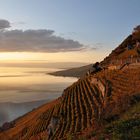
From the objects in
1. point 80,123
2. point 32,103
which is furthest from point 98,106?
point 32,103

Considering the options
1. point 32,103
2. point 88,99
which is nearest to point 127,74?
point 88,99

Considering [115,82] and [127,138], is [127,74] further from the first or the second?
[127,138]

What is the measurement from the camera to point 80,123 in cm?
3291

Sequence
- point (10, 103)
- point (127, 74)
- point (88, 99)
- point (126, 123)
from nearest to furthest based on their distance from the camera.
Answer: point (126, 123) → point (88, 99) → point (127, 74) → point (10, 103)

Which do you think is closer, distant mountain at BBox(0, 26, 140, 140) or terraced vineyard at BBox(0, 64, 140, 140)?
distant mountain at BBox(0, 26, 140, 140)

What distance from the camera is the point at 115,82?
44812 mm

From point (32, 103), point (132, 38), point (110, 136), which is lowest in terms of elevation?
point (32, 103)

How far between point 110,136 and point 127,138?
0.95 m

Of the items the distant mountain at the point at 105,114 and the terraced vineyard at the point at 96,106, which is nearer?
the distant mountain at the point at 105,114

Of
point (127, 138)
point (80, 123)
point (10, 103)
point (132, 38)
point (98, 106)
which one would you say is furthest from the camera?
point (10, 103)

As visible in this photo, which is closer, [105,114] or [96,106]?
[105,114]

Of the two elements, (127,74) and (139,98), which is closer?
(139,98)

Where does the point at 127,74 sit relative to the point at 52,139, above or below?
above

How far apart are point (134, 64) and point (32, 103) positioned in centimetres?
6250
